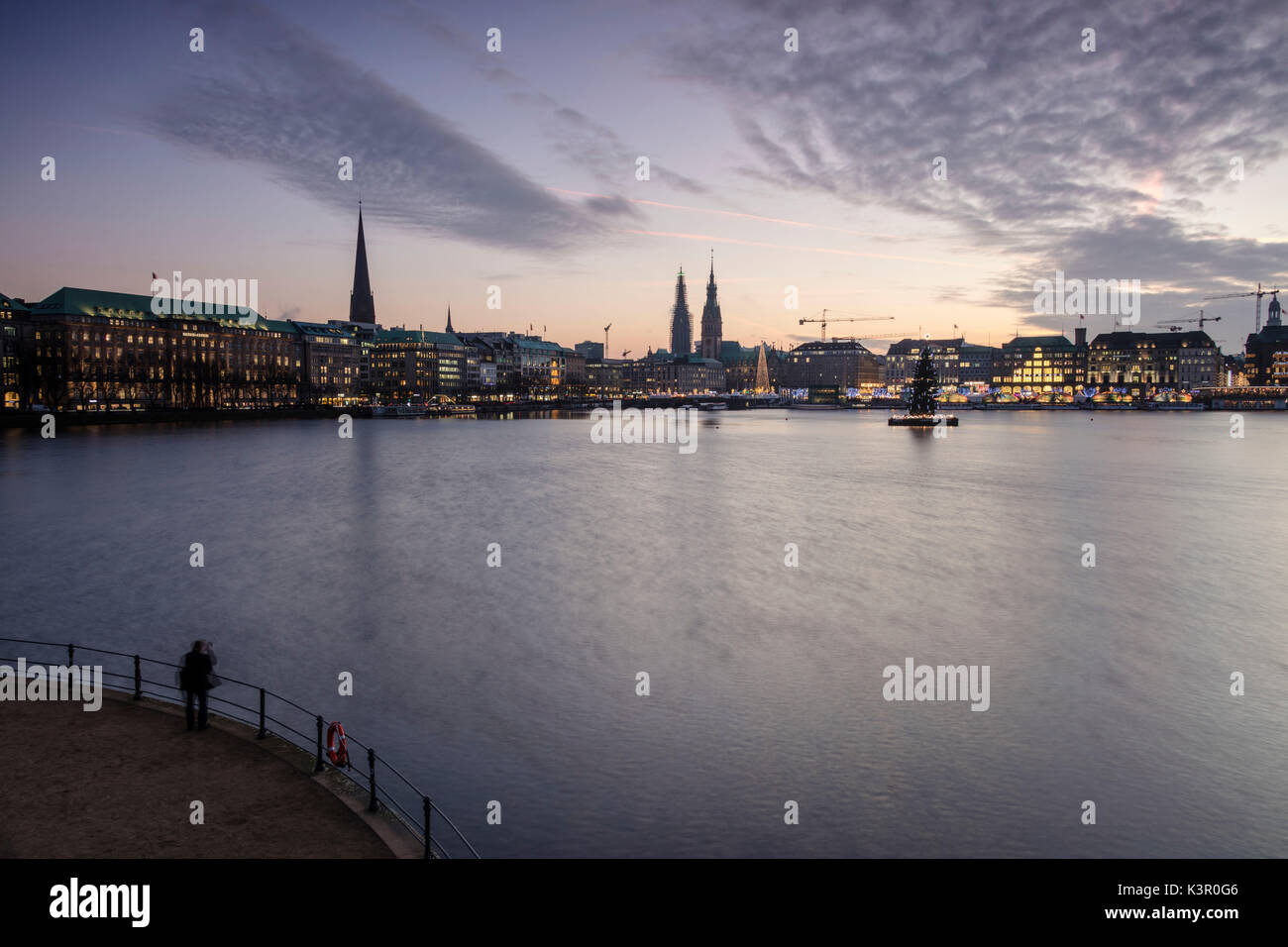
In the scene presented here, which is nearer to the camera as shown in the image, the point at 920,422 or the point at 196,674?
the point at 196,674

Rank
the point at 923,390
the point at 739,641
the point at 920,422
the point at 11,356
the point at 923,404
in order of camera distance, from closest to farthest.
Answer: the point at 739,641 < the point at 11,356 < the point at 920,422 < the point at 923,390 < the point at 923,404

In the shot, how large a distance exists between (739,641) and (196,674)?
13.3 metres

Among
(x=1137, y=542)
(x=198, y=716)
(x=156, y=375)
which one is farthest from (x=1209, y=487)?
(x=156, y=375)

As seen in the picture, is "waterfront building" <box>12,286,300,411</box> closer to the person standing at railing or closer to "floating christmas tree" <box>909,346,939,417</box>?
"floating christmas tree" <box>909,346,939,417</box>

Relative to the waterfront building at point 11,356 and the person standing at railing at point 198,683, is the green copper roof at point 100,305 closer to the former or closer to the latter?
the waterfront building at point 11,356

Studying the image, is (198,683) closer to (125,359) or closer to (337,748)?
(337,748)

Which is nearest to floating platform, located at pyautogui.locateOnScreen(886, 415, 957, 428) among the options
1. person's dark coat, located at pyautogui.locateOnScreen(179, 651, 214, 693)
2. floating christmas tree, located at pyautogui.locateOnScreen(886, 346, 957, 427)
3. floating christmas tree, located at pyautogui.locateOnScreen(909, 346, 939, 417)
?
floating christmas tree, located at pyautogui.locateOnScreen(886, 346, 957, 427)

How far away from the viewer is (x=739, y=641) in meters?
21.3

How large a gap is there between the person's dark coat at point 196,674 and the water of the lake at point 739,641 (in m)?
3.46

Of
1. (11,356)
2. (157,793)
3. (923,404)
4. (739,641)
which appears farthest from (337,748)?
(11,356)

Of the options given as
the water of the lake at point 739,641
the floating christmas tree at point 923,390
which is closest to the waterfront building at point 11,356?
the water of the lake at point 739,641
